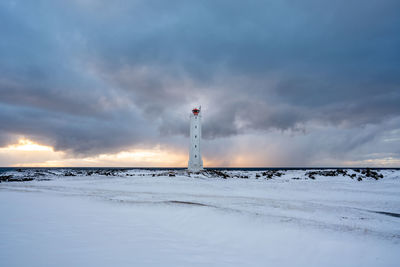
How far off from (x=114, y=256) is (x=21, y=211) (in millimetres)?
7489

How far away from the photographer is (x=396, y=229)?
8.17 m

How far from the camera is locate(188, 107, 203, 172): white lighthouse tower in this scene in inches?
1817

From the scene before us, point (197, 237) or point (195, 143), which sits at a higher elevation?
point (195, 143)

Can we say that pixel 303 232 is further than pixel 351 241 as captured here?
Yes

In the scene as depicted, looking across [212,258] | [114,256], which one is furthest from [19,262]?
[212,258]

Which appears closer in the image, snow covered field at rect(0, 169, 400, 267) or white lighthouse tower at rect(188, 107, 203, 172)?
snow covered field at rect(0, 169, 400, 267)

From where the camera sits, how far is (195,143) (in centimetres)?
4672

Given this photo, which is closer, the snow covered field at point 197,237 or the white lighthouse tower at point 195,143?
the snow covered field at point 197,237

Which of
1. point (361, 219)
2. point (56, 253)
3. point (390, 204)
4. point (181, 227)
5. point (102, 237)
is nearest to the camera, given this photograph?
point (56, 253)

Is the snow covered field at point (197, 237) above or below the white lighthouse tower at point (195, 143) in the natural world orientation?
below

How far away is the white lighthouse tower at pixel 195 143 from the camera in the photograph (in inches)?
1817

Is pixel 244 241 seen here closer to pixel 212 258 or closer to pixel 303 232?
pixel 212 258

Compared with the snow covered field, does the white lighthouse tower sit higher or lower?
Result: higher

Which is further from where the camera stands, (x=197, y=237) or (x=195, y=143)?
(x=195, y=143)
